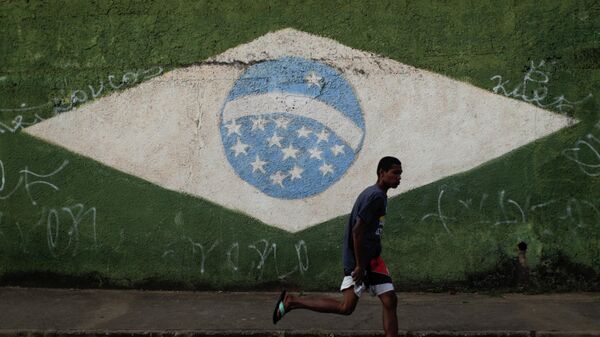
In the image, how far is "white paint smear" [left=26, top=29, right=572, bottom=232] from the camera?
7898 mm

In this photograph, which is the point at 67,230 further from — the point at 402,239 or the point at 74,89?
the point at 402,239

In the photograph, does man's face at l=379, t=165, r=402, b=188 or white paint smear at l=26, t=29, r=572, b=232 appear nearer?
man's face at l=379, t=165, r=402, b=188

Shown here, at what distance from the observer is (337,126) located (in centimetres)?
799

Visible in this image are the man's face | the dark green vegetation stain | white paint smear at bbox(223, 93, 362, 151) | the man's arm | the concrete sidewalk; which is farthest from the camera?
white paint smear at bbox(223, 93, 362, 151)

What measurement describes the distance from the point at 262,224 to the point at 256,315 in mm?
1261

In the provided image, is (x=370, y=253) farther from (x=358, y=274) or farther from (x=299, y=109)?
(x=299, y=109)

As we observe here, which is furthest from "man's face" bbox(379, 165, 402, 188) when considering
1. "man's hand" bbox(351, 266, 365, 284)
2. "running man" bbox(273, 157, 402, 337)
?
"man's hand" bbox(351, 266, 365, 284)

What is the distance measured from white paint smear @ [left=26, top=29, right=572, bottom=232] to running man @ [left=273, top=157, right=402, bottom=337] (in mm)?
2282

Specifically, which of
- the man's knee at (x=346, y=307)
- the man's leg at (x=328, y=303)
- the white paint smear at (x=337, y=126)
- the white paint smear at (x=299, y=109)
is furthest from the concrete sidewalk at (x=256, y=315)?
the white paint smear at (x=299, y=109)

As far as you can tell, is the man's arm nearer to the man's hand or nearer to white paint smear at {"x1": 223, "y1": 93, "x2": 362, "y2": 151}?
the man's hand

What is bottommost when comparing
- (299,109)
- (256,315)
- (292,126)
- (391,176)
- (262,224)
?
(256,315)

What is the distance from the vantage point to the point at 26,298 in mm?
7918

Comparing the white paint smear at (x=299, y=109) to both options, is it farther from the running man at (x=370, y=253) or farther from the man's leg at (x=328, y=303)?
the man's leg at (x=328, y=303)

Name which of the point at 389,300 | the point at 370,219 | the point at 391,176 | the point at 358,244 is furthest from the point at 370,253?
the point at 391,176
